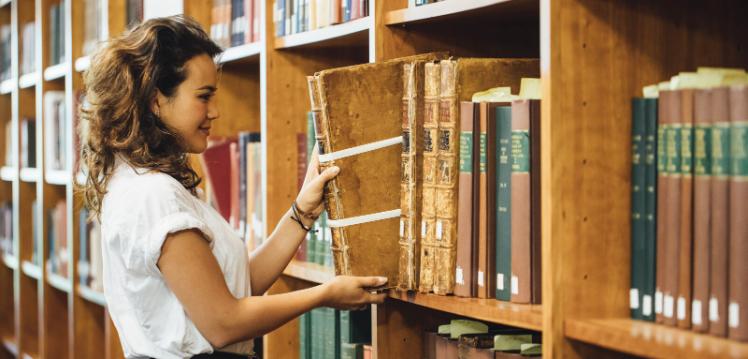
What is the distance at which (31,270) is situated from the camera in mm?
4070

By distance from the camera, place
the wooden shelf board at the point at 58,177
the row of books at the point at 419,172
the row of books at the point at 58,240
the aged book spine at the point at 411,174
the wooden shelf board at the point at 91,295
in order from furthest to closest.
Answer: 1. the row of books at the point at 58,240
2. the wooden shelf board at the point at 58,177
3. the wooden shelf board at the point at 91,295
4. the aged book spine at the point at 411,174
5. the row of books at the point at 419,172

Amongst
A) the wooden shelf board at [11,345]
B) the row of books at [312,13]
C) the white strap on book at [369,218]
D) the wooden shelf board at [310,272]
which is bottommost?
the wooden shelf board at [11,345]

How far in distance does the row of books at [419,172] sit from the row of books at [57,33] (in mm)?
2584

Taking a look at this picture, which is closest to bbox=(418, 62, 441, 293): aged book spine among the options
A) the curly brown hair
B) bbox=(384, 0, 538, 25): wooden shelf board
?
bbox=(384, 0, 538, 25): wooden shelf board

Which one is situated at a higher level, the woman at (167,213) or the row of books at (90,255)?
the woman at (167,213)

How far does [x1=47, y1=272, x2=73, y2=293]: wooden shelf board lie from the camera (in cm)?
360

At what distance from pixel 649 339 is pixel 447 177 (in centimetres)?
46

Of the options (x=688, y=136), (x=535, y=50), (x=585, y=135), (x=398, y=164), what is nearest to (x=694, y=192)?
(x=688, y=136)

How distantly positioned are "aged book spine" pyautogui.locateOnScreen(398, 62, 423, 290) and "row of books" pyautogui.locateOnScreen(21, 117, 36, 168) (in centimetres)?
308

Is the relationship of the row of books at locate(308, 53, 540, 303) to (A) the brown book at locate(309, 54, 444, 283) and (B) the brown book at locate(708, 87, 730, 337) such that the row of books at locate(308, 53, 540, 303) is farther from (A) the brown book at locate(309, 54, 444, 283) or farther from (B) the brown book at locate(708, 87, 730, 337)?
(B) the brown book at locate(708, 87, 730, 337)

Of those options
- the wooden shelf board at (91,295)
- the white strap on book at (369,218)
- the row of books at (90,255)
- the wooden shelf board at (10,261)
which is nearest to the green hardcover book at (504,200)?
the white strap on book at (369,218)

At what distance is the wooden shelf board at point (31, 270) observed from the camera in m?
3.95

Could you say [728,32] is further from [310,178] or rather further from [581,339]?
[310,178]

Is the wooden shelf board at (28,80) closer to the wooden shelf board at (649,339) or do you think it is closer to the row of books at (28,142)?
the row of books at (28,142)
